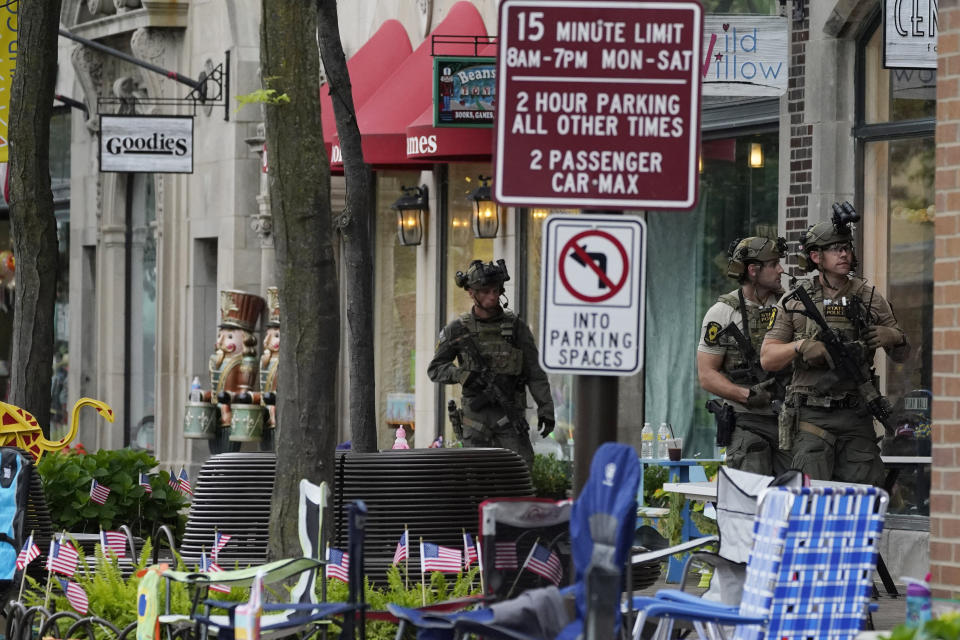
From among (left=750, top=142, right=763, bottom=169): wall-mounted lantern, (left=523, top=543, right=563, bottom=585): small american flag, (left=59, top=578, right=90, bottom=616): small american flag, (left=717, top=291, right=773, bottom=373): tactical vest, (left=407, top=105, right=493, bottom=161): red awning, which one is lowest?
(left=59, top=578, right=90, bottom=616): small american flag

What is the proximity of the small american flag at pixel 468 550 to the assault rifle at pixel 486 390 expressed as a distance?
13.1 ft

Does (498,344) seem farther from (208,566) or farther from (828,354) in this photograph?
(208,566)

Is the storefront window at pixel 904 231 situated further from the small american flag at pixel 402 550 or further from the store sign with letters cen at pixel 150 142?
the store sign with letters cen at pixel 150 142

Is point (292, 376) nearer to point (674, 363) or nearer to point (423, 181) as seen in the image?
point (674, 363)

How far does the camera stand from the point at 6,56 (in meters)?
21.7

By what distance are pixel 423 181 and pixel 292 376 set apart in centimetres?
1211

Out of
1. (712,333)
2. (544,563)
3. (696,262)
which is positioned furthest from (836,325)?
(696,262)

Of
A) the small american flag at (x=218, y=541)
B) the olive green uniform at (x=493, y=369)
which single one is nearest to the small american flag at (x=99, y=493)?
the olive green uniform at (x=493, y=369)

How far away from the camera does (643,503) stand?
48.2 ft

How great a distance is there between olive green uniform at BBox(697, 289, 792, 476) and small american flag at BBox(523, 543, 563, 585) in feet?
13.1

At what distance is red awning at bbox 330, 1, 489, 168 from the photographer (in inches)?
765

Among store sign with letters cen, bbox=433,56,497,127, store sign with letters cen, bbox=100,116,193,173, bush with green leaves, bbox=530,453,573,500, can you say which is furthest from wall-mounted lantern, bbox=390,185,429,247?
bush with green leaves, bbox=530,453,573,500

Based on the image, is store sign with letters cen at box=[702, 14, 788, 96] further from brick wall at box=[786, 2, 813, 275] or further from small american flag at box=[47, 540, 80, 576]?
small american flag at box=[47, 540, 80, 576]

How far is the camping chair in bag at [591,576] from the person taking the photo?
616cm
